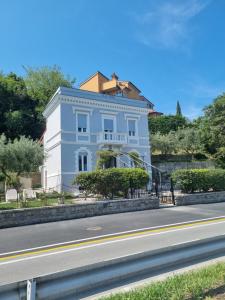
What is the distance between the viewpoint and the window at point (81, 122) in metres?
27.6

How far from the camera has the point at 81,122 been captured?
27766 mm

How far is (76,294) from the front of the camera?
368 cm

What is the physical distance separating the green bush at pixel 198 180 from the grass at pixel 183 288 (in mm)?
14174

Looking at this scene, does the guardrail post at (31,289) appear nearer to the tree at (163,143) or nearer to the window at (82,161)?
the window at (82,161)

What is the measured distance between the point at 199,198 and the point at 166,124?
1276 inches

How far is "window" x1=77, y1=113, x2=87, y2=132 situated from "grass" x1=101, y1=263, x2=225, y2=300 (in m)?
23.7

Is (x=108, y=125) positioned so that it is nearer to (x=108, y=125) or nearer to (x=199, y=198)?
(x=108, y=125)

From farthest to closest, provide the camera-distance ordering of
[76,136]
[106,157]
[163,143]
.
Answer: [163,143] < [76,136] < [106,157]

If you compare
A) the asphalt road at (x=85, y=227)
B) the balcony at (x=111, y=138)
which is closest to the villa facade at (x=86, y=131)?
the balcony at (x=111, y=138)

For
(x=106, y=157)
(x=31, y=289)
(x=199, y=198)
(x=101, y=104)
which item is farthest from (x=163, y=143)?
(x=31, y=289)

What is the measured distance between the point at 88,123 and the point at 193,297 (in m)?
24.7

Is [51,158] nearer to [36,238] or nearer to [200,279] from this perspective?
[36,238]

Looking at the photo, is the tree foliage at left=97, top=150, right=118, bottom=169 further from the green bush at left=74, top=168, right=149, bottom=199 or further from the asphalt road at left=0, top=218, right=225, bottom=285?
the asphalt road at left=0, top=218, right=225, bottom=285

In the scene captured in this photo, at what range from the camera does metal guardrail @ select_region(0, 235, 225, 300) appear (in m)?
3.24
